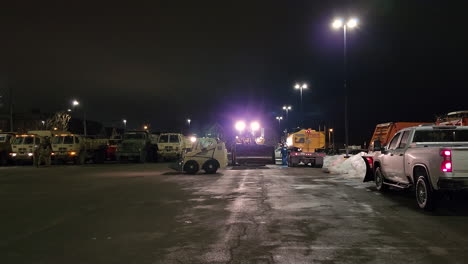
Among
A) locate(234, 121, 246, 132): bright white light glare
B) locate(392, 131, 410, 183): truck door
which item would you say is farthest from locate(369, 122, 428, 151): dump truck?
locate(392, 131, 410, 183): truck door

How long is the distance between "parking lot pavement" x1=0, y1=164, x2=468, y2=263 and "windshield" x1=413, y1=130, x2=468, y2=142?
69.3 inches

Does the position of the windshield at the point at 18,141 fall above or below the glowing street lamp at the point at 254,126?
below

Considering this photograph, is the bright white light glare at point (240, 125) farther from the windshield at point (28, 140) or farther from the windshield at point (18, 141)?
the windshield at point (18, 141)

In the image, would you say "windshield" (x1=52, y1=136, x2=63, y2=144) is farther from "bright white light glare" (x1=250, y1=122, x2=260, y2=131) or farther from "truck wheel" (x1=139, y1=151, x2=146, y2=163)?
"bright white light glare" (x1=250, y1=122, x2=260, y2=131)

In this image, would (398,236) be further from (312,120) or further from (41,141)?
(312,120)

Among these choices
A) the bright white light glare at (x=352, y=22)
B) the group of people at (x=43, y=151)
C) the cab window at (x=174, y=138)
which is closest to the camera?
the bright white light glare at (x=352, y=22)

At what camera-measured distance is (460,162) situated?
873 cm

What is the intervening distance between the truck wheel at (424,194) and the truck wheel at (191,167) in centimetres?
1273

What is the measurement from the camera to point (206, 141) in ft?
70.8

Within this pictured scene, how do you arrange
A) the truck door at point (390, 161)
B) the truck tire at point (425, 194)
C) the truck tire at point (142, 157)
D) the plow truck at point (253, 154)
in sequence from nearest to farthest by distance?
the truck tire at point (425, 194) < the truck door at point (390, 161) < the plow truck at point (253, 154) < the truck tire at point (142, 157)

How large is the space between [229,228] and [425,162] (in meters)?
4.94

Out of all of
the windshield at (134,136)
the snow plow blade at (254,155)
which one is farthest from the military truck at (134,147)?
the snow plow blade at (254,155)

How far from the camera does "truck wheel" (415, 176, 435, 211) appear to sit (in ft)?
30.9

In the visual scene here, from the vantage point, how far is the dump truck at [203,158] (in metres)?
20.9
